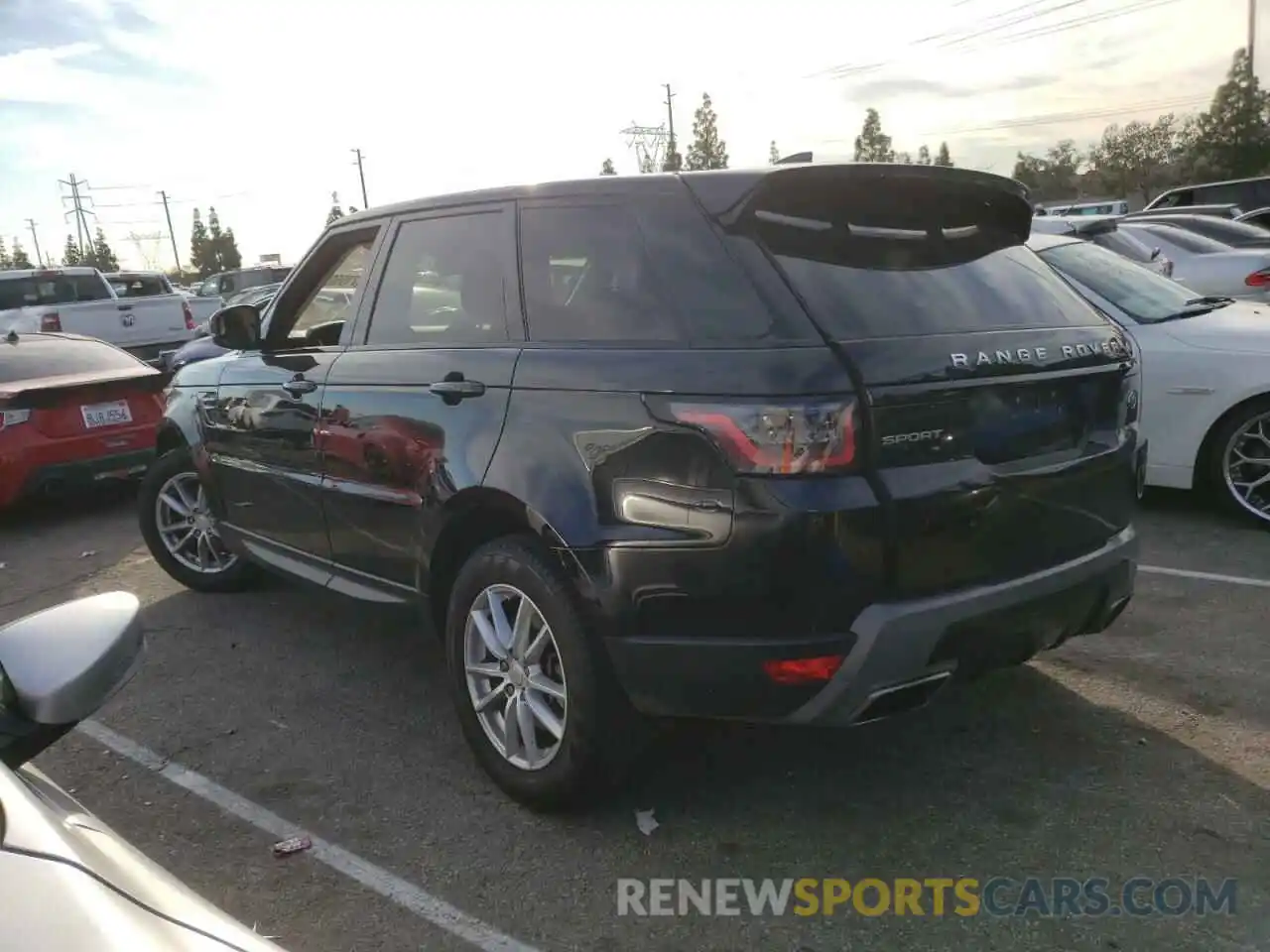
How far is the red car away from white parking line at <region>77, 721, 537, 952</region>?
147 inches

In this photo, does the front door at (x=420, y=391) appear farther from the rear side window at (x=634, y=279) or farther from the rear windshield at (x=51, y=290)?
the rear windshield at (x=51, y=290)

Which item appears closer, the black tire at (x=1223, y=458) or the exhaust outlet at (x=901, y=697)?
the exhaust outlet at (x=901, y=697)

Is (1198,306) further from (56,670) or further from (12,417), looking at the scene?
(12,417)

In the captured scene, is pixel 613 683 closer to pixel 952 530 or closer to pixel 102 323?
pixel 952 530

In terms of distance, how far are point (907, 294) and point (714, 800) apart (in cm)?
168

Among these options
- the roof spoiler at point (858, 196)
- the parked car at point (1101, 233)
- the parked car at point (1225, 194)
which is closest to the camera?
the roof spoiler at point (858, 196)

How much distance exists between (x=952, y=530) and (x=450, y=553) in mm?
1683

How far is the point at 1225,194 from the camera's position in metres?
23.9

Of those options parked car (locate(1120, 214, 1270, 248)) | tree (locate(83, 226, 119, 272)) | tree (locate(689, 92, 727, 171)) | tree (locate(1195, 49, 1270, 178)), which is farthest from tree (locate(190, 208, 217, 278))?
parked car (locate(1120, 214, 1270, 248))

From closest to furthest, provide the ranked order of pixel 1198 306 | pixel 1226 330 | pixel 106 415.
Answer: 1. pixel 1226 330
2. pixel 1198 306
3. pixel 106 415

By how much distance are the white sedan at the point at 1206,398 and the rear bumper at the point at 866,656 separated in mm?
3337

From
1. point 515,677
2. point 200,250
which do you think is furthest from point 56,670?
point 200,250

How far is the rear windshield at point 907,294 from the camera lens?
108 inches

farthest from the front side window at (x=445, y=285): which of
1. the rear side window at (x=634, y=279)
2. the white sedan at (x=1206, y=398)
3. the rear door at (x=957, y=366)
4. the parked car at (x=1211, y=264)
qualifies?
the parked car at (x=1211, y=264)
